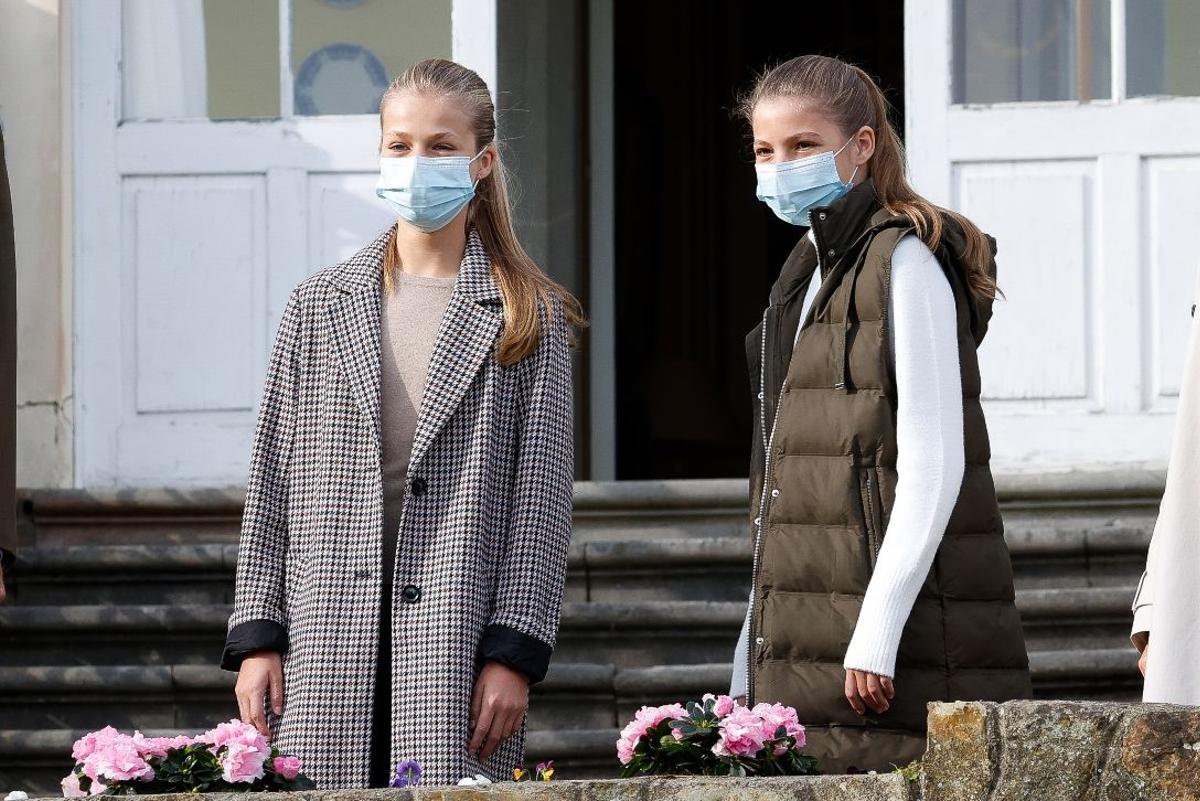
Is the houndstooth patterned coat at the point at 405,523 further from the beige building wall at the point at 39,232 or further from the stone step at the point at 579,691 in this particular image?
the beige building wall at the point at 39,232

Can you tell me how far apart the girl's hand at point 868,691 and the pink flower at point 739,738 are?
10.7 inches

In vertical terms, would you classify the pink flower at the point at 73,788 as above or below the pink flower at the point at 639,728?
below

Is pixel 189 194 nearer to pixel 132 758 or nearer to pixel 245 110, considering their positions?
pixel 245 110

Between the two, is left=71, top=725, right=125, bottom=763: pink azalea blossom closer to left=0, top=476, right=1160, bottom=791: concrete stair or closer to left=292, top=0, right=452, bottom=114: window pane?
left=0, top=476, right=1160, bottom=791: concrete stair

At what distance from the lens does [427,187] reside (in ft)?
13.0

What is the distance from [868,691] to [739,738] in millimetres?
334

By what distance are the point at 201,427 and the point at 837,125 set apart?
328 centimetres

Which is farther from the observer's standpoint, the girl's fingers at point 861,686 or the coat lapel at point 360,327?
the coat lapel at point 360,327

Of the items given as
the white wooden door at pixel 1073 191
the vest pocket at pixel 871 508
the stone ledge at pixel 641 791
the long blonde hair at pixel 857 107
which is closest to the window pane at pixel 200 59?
the white wooden door at pixel 1073 191

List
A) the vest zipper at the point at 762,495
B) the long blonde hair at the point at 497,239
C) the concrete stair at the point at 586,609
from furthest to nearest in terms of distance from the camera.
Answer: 1. the concrete stair at the point at 586,609
2. the long blonde hair at the point at 497,239
3. the vest zipper at the point at 762,495

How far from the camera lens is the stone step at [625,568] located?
5906 millimetres

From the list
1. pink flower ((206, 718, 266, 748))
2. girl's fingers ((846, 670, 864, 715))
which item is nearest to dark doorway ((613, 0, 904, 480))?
girl's fingers ((846, 670, 864, 715))

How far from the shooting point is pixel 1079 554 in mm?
5918

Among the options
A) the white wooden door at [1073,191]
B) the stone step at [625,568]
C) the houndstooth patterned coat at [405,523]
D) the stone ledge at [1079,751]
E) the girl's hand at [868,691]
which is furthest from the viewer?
the white wooden door at [1073,191]
